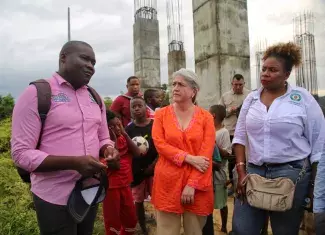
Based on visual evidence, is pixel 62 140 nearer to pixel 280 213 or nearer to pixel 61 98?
pixel 61 98

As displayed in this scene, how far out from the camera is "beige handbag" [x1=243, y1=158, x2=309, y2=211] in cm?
208

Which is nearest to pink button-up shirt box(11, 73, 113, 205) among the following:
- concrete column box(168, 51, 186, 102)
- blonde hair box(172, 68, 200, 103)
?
blonde hair box(172, 68, 200, 103)

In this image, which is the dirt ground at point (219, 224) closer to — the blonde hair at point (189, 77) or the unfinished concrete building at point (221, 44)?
the unfinished concrete building at point (221, 44)

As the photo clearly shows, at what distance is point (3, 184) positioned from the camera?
5.21 meters

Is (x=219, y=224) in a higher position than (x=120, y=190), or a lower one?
lower

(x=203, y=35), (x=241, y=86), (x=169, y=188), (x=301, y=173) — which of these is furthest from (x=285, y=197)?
(x=203, y=35)

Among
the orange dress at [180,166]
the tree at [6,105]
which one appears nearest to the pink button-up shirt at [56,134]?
the orange dress at [180,166]

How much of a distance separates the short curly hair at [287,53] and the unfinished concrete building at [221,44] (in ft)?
8.24

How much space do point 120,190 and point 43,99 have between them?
1.71 meters

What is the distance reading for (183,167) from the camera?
247 cm

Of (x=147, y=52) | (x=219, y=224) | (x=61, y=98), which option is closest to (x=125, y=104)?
(x=219, y=224)

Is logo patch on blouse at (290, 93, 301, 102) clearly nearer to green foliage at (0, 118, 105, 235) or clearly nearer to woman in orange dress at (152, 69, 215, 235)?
woman in orange dress at (152, 69, 215, 235)

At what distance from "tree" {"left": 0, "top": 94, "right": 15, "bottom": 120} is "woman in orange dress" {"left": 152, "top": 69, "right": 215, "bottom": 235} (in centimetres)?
1448

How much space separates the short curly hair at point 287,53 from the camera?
229 cm
